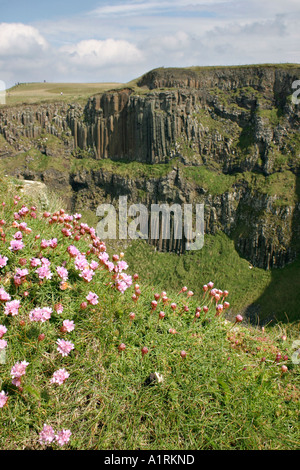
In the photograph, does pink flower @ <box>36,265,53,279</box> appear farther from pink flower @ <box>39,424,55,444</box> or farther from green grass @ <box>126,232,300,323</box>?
green grass @ <box>126,232,300,323</box>

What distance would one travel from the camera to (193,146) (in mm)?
60656

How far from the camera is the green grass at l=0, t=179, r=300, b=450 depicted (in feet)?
11.0

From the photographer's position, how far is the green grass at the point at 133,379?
11.0 feet

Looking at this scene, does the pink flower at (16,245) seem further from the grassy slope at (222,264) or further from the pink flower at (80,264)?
the grassy slope at (222,264)

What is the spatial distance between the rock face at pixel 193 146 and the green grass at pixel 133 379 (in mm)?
48385

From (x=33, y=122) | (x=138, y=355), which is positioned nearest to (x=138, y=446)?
(x=138, y=355)

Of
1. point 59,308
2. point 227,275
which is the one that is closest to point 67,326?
point 59,308

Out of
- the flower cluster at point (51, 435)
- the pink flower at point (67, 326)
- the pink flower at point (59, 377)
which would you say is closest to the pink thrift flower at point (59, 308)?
the pink flower at point (67, 326)

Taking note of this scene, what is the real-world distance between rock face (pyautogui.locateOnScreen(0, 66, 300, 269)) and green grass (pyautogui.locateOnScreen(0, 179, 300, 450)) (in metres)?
48.4

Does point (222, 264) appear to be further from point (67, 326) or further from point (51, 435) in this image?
point (51, 435)

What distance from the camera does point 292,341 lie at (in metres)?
5.32

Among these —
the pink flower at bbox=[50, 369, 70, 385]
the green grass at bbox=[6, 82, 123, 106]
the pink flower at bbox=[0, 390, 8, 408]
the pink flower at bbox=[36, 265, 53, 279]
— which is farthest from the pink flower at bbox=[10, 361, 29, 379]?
the green grass at bbox=[6, 82, 123, 106]

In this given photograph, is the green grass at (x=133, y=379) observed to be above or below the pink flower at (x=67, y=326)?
below

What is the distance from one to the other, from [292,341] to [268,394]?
1.70 m
